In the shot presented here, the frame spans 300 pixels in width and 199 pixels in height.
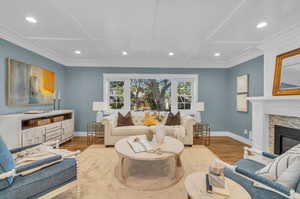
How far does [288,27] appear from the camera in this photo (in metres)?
2.34

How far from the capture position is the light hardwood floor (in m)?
3.13

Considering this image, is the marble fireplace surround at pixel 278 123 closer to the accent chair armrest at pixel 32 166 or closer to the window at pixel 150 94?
the window at pixel 150 94

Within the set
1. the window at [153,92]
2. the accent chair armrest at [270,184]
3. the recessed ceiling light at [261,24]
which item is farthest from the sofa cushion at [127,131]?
the recessed ceiling light at [261,24]

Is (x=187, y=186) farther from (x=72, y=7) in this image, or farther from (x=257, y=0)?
(x=72, y=7)

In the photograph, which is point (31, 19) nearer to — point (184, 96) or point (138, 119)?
point (138, 119)

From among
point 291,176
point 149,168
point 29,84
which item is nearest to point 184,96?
point 149,168

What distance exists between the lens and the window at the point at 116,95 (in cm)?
478

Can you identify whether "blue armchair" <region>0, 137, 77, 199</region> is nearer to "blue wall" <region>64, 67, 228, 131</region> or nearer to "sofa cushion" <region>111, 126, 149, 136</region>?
"sofa cushion" <region>111, 126, 149, 136</region>

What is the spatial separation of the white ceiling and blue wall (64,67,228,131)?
0.76 metres

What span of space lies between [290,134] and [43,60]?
5.58 meters

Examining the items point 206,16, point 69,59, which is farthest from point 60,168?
point 69,59

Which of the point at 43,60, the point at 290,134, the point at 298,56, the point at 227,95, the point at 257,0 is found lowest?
the point at 290,134

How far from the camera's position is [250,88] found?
3.81 metres

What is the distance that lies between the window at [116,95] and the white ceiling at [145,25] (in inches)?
43.6
